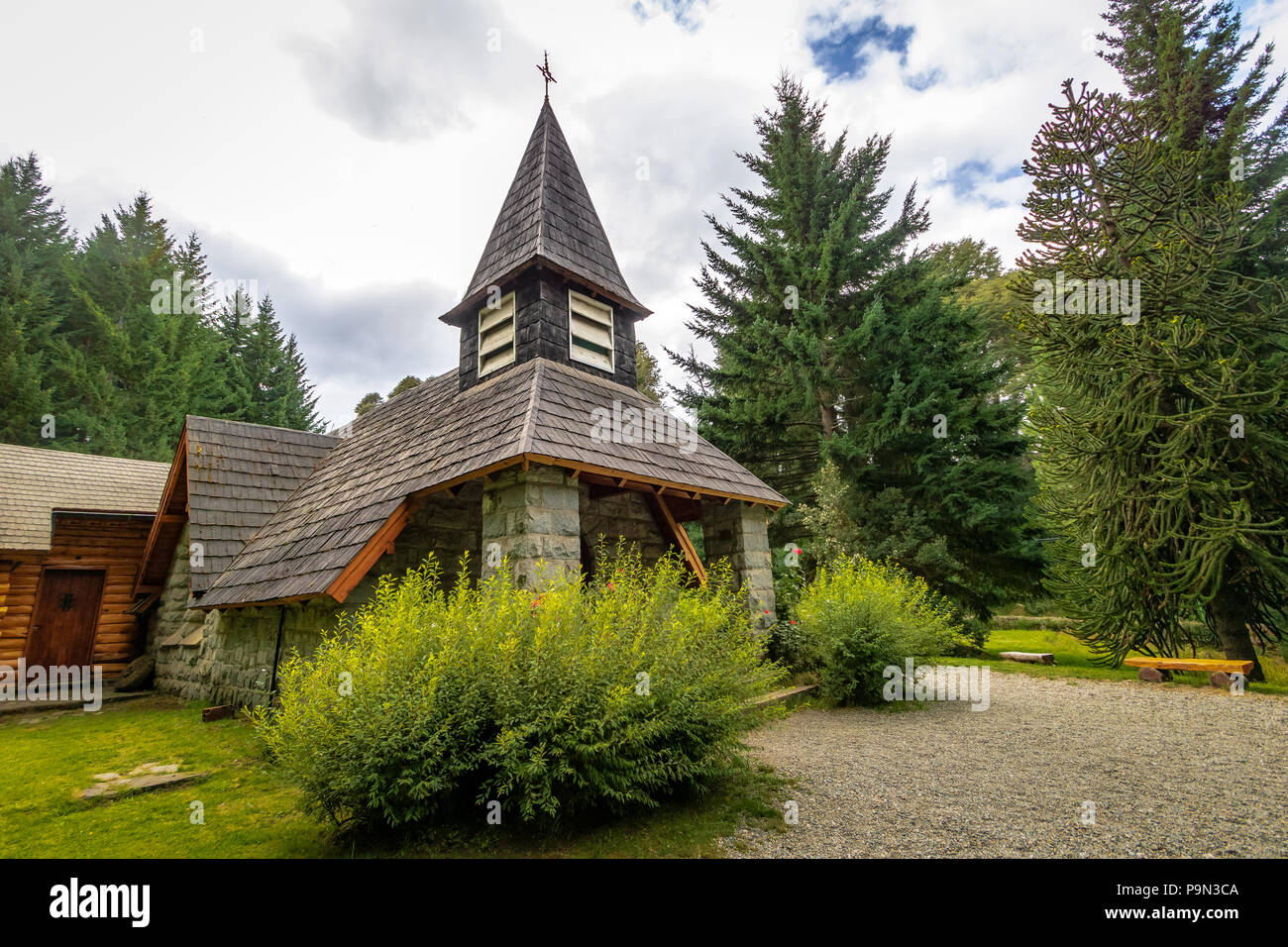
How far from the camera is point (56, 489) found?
1184 cm

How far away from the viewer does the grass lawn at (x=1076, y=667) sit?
7.95 meters

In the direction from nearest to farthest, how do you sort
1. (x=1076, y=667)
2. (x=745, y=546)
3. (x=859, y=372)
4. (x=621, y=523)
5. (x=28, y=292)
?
1. (x=745, y=546)
2. (x=621, y=523)
3. (x=1076, y=667)
4. (x=859, y=372)
5. (x=28, y=292)

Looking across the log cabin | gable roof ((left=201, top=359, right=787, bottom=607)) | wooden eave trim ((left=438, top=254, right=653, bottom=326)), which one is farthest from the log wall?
wooden eave trim ((left=438, top=254, right=653, bottom=326))

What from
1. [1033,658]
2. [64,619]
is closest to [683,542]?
[1033,658]

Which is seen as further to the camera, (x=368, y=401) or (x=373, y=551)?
(x=368, y=401)

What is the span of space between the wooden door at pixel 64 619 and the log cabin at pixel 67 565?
1 cm

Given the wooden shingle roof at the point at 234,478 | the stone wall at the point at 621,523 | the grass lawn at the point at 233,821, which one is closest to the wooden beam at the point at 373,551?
the grass lawn at the point at 233,821

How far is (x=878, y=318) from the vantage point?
13641mm

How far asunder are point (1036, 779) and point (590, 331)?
342 inches

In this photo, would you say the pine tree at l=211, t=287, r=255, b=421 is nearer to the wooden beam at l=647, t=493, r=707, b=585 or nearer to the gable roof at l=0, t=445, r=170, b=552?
the gable roof at l=0, t=445, r=170, b=552

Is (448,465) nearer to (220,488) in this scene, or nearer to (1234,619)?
(220,488)

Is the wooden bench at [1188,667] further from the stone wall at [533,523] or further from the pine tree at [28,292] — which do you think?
the pine tree at [28,292]

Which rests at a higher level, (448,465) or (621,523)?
(448,465)

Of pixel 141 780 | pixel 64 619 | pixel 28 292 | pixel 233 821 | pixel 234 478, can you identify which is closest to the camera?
pixel 233 821
